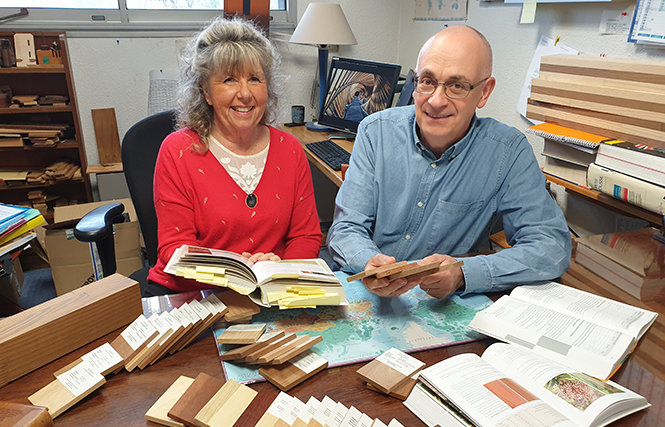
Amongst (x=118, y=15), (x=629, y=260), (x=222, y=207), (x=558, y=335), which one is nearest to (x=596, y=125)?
(x=629, y=260)

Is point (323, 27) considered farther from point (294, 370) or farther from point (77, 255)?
point (294, 370)

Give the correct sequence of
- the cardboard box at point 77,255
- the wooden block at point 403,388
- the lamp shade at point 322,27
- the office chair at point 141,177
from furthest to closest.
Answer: the lamp shade at point 322,27, the cardboard box at point 77,255, the office chair at point 141,177, the wooden block at point 403,388

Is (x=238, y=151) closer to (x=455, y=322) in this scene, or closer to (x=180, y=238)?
(x=180, y=238)

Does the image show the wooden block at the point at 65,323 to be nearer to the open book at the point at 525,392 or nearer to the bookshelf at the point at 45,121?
the open book at the point at 525,392

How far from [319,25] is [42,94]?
179 centimetres

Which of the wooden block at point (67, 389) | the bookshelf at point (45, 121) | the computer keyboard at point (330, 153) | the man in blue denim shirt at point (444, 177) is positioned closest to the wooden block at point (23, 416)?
the wooden block at point (67, 389)

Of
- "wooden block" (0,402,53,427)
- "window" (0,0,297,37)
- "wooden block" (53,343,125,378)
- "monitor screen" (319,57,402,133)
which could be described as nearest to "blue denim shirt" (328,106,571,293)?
"wooden block" (53,343,125,378)

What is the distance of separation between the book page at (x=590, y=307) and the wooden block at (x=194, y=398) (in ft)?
2.34

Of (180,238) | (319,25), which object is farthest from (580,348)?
(319,25)

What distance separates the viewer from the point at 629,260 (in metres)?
1.30

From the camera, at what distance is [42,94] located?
297cm

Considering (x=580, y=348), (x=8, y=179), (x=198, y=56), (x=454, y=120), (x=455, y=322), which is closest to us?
(x=580, y=348)

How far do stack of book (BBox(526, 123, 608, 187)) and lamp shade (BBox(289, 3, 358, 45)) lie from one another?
163cm

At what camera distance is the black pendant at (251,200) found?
147cm
